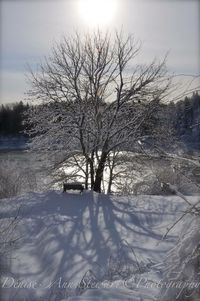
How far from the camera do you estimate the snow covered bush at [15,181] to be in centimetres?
1600

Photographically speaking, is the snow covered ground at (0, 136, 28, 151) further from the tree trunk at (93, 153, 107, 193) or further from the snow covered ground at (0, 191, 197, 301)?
the snow covered ground at (0, 191, 197, 301)

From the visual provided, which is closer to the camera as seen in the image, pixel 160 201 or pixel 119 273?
pixel 119 273

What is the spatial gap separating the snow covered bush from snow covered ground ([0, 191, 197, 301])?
5.51 m

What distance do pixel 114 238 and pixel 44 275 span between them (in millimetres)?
1927

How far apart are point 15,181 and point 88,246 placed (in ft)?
36.1

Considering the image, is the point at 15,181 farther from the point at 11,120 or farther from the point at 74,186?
the point at 11,120

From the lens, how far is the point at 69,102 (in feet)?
51.1

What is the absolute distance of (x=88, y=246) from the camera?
6.94 m

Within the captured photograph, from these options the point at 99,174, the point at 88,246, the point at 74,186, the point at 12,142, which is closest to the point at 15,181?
the point at 99,174

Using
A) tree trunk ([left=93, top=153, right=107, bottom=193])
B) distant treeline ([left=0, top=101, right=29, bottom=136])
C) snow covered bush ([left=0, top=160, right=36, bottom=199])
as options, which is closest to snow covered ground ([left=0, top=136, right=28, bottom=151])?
distant treeline ([left=0, top=101, right=29, bottom=136])

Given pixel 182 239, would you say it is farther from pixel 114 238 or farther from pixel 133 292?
pixel 114 238

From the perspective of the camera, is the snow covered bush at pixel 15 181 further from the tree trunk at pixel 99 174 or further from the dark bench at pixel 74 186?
the dark bench at pixel 74 186

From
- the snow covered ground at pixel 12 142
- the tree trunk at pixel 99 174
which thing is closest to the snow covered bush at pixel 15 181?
the tree trunk at pixel 99 174

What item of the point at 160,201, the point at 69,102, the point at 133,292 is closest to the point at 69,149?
the point at 69,102
